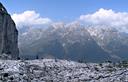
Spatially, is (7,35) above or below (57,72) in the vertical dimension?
above

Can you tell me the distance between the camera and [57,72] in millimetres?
58719

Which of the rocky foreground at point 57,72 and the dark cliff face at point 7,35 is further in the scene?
the dark cliff face at point 7,35

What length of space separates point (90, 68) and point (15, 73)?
13.2 m

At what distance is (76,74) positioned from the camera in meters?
57.3

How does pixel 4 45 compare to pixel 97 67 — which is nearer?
pixel 97 67

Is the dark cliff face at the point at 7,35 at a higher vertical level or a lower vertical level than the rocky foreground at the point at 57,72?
higher

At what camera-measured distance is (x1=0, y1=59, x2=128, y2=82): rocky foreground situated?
5294 centimetres

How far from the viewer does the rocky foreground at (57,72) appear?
5294 centimetres

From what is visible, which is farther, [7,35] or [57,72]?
[7,35]

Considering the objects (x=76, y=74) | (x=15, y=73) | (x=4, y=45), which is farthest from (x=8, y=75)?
(x=4, y=45)

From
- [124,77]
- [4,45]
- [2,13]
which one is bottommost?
[124,77]

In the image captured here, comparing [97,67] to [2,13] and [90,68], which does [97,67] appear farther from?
[2,13]

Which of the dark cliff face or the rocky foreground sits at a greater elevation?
the dark cliff face

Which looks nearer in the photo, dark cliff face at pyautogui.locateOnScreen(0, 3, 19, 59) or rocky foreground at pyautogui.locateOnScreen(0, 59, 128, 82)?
rocky foreground at pyautogui.locateOnScreen(0, 59, 128, 82)
